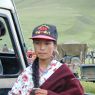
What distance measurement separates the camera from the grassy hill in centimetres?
13440

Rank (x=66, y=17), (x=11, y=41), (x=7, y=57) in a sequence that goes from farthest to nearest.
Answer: (x=66, y=17)
(x=7, y=57)
(x=11, y=41)

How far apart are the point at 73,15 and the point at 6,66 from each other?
157767 millimetres

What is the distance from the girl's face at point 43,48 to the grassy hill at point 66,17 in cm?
11142

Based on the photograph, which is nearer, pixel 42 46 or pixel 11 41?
pixel 42 46

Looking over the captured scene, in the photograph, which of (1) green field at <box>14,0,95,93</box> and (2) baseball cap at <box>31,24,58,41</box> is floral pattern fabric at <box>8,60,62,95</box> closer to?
(2) baseball cap at <box>31,24,58,41</box>

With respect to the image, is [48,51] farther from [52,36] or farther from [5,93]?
[5,93]

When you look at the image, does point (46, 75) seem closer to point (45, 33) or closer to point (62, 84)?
point (62, 84)

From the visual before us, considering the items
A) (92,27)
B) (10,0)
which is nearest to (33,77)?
(10,0)

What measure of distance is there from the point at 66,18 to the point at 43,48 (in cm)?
15343

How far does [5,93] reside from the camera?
5.01 meters

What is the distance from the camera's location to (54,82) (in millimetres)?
3799

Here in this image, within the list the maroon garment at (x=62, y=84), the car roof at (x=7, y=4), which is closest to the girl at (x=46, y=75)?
the maroon garment at (x=62, y=84)

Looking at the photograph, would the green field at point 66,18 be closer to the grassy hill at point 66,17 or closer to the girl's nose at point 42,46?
the grassy hill at point 66,17

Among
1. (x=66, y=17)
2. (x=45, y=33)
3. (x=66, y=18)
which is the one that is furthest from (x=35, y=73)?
(x=66, y=17)
